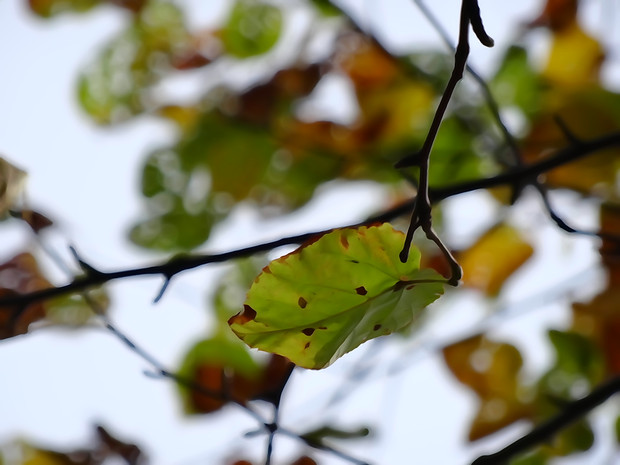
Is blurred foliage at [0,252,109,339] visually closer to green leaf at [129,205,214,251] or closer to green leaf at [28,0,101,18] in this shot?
green leaf at [129,205,214,251]

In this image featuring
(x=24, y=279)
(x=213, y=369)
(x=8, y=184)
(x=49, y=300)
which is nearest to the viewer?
(x=8, y=184)

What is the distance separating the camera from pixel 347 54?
100 centimetres

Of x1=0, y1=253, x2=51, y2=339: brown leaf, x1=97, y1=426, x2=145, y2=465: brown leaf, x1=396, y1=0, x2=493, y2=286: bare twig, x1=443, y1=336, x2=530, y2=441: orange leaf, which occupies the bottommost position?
x1=443, y1=336, x2=530, y2=441: orange leaf

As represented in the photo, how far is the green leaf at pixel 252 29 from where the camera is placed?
3.22ft

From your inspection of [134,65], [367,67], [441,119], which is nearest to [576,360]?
[367,67]

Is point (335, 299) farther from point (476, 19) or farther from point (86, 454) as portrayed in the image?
point (86, 454)

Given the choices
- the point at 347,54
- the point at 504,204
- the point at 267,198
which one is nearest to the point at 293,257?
the point at 504,204

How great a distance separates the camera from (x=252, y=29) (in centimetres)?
98

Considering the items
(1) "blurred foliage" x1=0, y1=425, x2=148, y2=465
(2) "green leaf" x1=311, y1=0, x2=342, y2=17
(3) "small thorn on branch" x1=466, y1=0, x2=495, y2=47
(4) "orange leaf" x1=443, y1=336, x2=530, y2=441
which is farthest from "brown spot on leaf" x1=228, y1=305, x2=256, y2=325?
(2) "green leaf" x1=311, y1=0, x2=342, y2=17

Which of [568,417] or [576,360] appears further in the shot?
[576,360]

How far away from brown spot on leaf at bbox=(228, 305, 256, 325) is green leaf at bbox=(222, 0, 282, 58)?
0.71 m

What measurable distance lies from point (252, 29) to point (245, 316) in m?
0.72

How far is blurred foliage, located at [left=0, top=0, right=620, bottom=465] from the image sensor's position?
0.76 meters

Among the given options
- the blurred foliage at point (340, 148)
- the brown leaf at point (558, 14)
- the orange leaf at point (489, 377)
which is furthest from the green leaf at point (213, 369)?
the brown leaf at point (558, 14)
